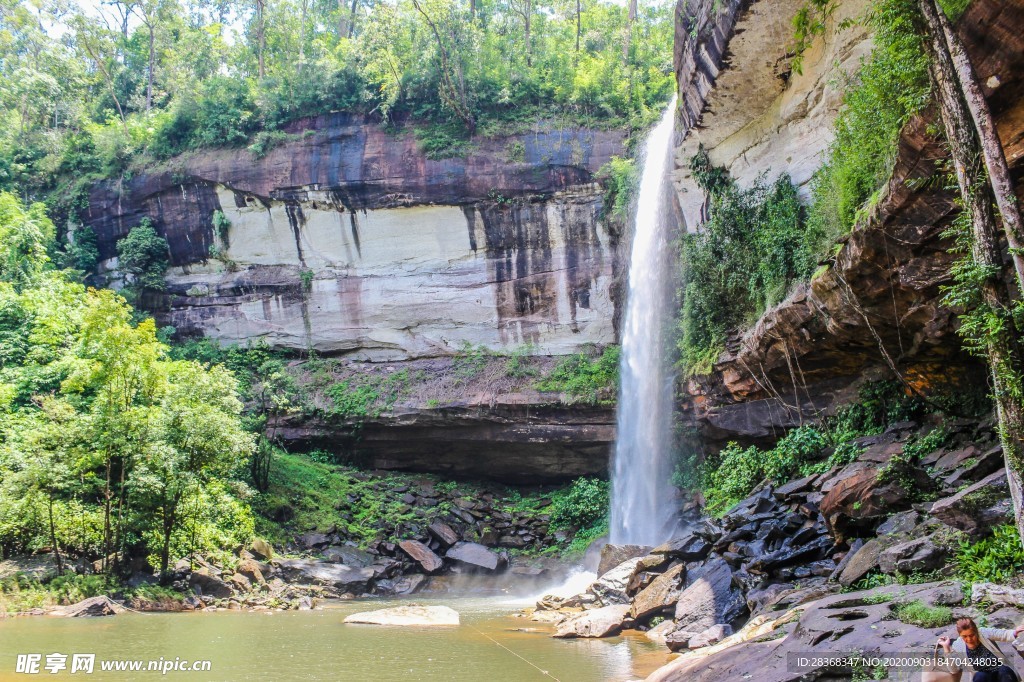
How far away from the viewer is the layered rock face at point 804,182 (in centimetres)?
656

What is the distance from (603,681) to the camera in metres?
6.44

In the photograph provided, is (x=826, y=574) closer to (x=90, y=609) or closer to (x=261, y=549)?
(x=90, y=609)

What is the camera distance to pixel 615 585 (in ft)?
38.1

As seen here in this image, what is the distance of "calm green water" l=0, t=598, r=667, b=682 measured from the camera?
263 inches

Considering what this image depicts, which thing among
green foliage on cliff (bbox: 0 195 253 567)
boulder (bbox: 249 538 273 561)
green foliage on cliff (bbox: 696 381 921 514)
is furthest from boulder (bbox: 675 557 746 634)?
boulder (bbox: 249 538 273 561)

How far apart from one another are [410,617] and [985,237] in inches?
367

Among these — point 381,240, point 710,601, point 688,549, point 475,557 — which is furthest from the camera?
point 381,240

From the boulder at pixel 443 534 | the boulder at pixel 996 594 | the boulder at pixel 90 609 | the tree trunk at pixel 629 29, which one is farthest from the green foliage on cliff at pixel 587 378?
the boulder at pixel 996 594

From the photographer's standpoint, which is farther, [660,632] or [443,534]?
[443,534]

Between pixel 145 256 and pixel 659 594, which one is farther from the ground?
pixel 145 256

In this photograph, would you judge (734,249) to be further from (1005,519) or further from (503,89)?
(503,89)

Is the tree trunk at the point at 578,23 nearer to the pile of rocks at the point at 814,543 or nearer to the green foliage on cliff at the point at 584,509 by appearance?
the green foliage on cliff at the point at 584,509

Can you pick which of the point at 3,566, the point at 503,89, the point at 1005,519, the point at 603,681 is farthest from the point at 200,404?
the point at 503,89

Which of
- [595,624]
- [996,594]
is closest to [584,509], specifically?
[595,624]
